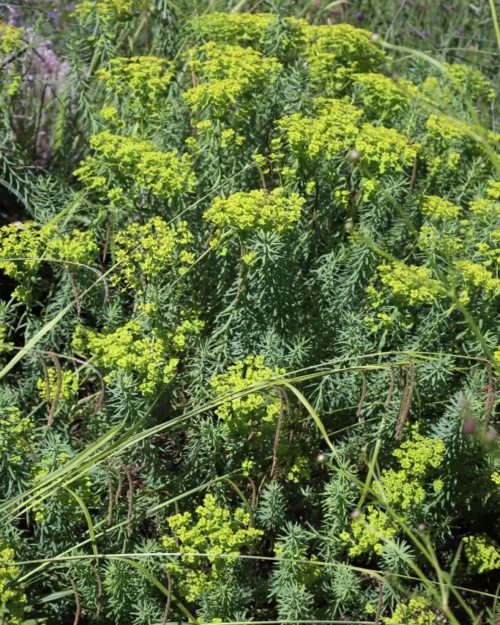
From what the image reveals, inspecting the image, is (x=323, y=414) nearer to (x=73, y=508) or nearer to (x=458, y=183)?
(x=73, y=508)

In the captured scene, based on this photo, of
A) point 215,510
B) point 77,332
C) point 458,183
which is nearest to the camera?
point 215,510

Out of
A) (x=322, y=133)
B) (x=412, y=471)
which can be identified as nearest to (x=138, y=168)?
(x=322, y=133)

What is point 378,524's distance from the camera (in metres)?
2.70

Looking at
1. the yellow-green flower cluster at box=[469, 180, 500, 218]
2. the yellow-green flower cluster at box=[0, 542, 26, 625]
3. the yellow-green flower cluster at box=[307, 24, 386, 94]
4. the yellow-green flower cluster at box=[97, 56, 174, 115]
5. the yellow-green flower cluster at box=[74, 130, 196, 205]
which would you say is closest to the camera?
the yellow-green flower cluster at box=[0, 542, 26, 625]

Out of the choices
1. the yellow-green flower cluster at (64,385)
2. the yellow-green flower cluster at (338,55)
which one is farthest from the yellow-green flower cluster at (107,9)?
the yellow-green flower cluster at (64,385)

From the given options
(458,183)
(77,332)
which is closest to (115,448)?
(77,332)

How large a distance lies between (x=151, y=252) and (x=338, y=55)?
4.38 ft

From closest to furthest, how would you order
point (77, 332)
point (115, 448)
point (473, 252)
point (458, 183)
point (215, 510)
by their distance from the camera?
point (115, 448), point (215, 510), point (77, 332), point (473, 252), point (458, 183)

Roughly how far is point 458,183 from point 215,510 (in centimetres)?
192

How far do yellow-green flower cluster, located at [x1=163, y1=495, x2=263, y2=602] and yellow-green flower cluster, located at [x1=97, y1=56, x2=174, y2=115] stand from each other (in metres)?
1.57

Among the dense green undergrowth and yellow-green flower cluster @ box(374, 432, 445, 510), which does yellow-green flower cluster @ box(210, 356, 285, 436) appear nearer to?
the dense green undergrowth

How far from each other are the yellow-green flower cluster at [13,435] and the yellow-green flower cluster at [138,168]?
860mm

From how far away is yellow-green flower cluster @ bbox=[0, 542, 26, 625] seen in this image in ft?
7.97

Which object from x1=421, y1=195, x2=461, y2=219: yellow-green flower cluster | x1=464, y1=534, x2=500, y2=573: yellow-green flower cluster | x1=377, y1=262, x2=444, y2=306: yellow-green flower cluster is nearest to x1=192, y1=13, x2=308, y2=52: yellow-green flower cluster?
x1=421, y1=195, x2=461, y2=219: yellow-green flower cluster
